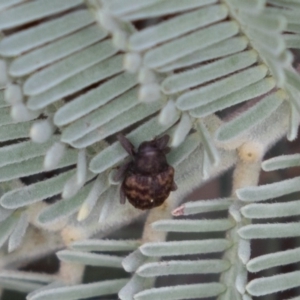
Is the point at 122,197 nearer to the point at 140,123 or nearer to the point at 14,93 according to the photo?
the point at 140,123

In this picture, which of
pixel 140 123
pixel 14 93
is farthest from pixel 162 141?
pixel 14 93

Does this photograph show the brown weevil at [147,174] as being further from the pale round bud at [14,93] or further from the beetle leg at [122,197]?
the pale round bud at [14,93]

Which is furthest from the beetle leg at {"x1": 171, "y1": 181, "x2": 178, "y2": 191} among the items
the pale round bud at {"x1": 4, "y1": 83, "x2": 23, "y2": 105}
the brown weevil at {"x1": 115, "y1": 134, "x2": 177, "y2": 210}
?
the pale round bud at {"x1": 4, "y1": 83, "x2": 23, "y2": 105}

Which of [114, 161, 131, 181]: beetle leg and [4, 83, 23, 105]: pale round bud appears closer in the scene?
[4, 83, 23, 105]: pale round bud

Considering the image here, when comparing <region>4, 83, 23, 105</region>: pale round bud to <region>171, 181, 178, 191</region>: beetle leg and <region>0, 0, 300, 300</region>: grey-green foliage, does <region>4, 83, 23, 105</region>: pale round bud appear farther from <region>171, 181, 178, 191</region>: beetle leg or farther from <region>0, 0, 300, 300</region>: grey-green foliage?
<region>171, 181, 178, 191</region>: beetle leg

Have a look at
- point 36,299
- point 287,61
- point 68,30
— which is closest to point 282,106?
point 287,61

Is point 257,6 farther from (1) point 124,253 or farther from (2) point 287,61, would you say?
(1) point 124,253

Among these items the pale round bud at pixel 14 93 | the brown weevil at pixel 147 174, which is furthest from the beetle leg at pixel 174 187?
the pale round bud at pixel 14 93
